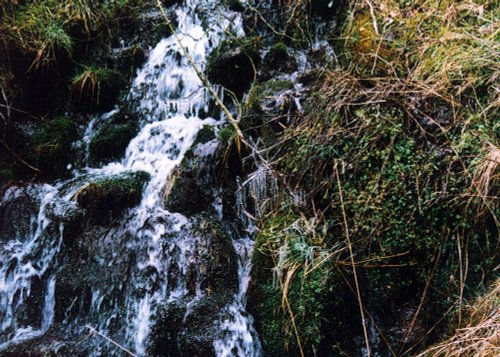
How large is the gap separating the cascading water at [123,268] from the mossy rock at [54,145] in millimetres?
224

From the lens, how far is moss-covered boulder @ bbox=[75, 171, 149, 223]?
11.6ft

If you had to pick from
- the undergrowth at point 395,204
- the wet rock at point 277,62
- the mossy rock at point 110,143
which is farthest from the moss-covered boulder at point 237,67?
the undergrowth at point 395,204

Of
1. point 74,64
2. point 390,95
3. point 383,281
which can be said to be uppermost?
point 74,64

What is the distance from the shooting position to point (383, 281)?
2539 millimetres

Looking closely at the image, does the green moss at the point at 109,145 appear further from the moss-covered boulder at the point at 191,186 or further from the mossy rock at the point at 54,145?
the moss-covered boulder at the point at 191,186

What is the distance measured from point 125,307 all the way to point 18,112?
8.88 feet

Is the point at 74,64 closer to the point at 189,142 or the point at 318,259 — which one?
the point at 189,142

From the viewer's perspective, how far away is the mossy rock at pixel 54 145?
4078 mm

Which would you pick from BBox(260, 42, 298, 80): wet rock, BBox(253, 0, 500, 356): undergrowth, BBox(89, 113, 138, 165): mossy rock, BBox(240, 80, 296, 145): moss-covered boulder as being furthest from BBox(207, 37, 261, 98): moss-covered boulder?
BBox(253, 0, 500, 356): undergrowth

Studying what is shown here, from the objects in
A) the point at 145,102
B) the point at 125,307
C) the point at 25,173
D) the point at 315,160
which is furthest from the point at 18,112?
the point at 315,160

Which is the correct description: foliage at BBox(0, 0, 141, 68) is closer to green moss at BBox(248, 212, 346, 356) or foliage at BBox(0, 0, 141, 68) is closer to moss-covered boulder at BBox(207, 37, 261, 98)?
moss-covered boulder at BBox(207, 37, 261, 98)

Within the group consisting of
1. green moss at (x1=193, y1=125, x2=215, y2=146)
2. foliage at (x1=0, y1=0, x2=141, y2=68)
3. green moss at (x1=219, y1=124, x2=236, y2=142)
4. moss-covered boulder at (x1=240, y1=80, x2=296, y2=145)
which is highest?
foliage at (x1=0, y1=0, x2=141, y2=68)

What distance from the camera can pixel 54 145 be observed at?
4125 millimetres

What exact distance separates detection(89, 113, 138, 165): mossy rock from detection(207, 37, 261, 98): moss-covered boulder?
3.82 feet
